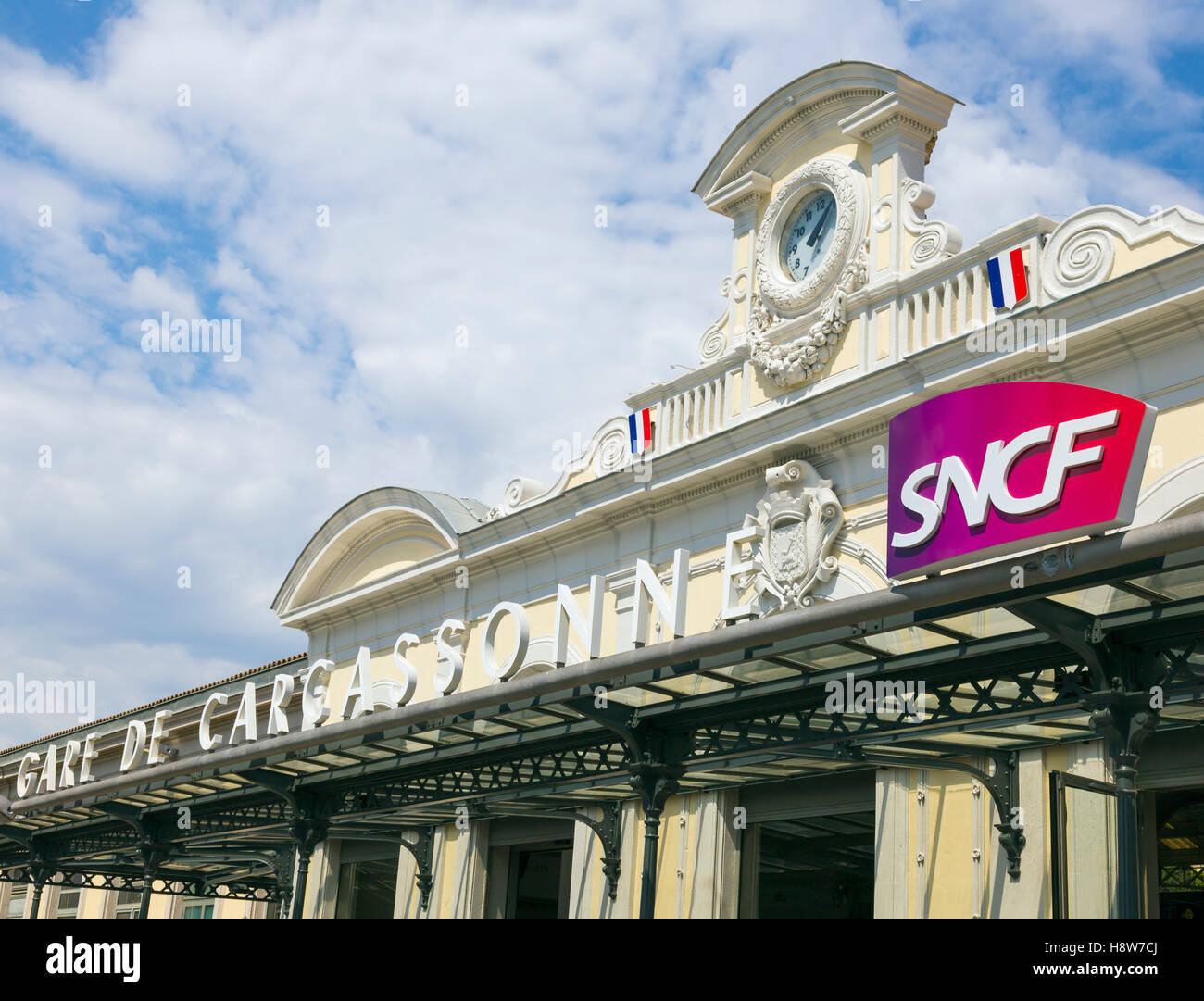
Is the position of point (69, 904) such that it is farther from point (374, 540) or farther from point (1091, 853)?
point (1091, 853)

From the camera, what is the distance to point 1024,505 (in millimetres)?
10188

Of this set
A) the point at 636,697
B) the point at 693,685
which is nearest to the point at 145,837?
the point at 636,697

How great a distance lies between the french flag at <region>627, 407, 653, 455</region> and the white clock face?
10.6 feet

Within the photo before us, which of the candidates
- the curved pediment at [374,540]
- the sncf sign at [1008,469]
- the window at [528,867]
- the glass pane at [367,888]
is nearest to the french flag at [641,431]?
the curved pediment at [374,540]

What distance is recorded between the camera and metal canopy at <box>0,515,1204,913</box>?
1066cm

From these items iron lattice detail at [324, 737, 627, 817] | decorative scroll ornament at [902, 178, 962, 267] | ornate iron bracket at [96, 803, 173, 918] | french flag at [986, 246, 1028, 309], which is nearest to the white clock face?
decorative scroll ornament at [902, 178, 962, 267]

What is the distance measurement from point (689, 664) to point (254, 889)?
26289 millimetres

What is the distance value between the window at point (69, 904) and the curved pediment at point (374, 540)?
806 inches

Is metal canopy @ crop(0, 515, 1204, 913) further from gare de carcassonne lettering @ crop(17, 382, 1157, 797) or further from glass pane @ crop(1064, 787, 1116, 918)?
glass pane @ crop(1064, 787, 1116, 918)

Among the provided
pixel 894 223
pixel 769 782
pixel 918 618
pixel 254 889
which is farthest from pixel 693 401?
pixel 254 889

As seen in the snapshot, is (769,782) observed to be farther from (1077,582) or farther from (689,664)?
(1077,582)

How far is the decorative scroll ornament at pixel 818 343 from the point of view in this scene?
19062 millimetres

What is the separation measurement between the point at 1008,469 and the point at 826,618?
74.6 inches

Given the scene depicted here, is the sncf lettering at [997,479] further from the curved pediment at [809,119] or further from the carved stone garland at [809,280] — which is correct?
the curved pediment at [809,119]
